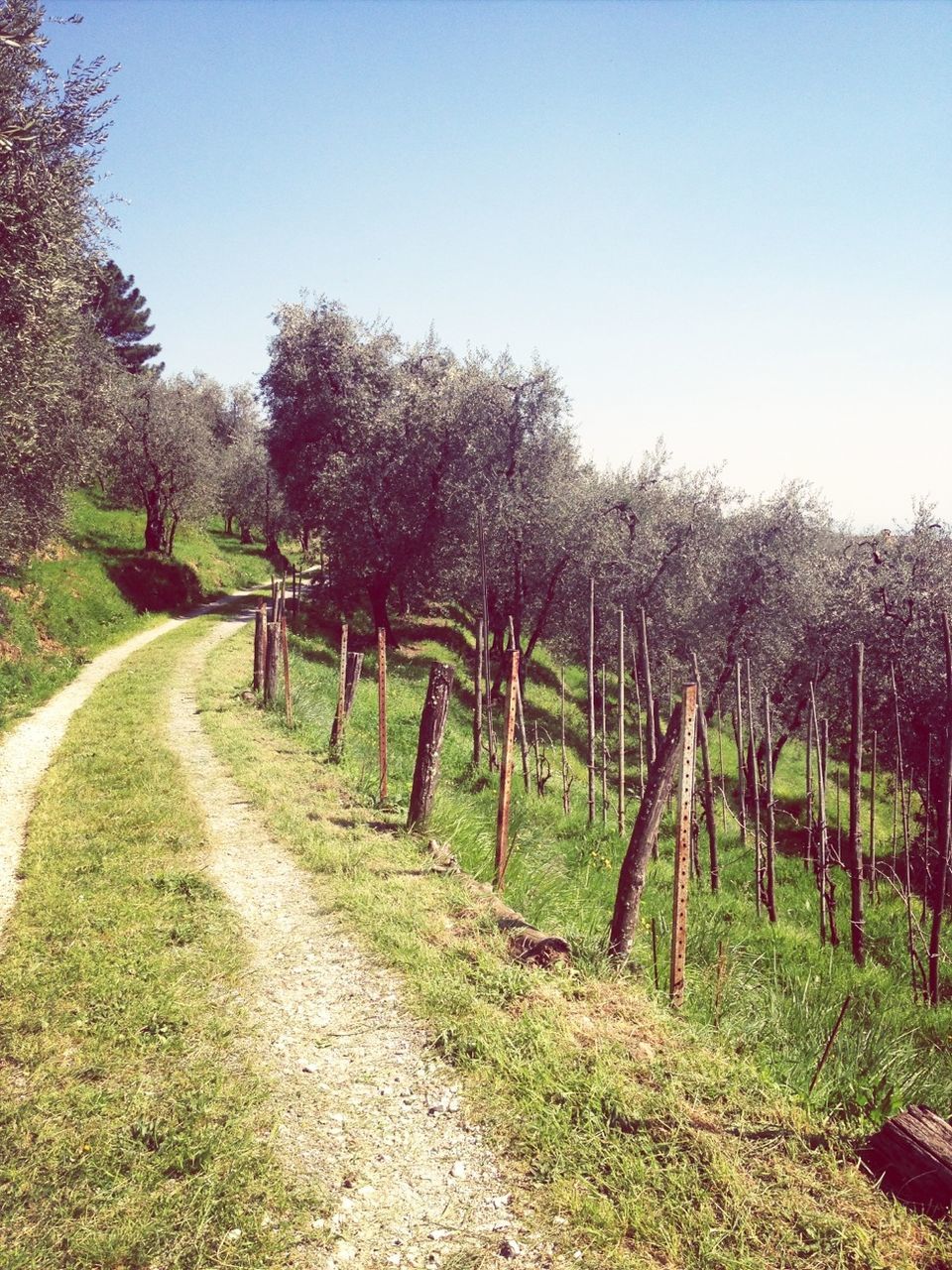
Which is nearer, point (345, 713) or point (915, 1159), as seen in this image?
point (915, 1159)

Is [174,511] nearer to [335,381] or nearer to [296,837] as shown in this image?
[335,381]

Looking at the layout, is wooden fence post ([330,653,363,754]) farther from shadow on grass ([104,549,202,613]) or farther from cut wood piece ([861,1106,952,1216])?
shadow on grass ([104,549,202,613])

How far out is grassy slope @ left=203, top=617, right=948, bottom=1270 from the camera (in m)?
3.92

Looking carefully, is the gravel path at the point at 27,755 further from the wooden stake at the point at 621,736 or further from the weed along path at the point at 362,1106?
the wooden stake at the point at 621,736

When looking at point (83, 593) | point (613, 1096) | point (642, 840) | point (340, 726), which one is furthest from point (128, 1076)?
point (83, 593)

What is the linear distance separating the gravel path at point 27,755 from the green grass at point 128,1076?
25 centimetres

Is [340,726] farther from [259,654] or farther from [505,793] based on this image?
[505,793]

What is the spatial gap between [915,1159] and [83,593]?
98.9 ft

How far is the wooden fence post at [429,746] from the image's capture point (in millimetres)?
9805

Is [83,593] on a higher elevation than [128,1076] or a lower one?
higher

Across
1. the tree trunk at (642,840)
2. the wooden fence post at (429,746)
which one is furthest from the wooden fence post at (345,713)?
the tree trunk at (642,840)

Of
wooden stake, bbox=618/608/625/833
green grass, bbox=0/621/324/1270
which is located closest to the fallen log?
green grass, bbox=0/621/324/1270

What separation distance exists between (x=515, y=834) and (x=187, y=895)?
15.4ft

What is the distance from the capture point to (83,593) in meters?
27.8
